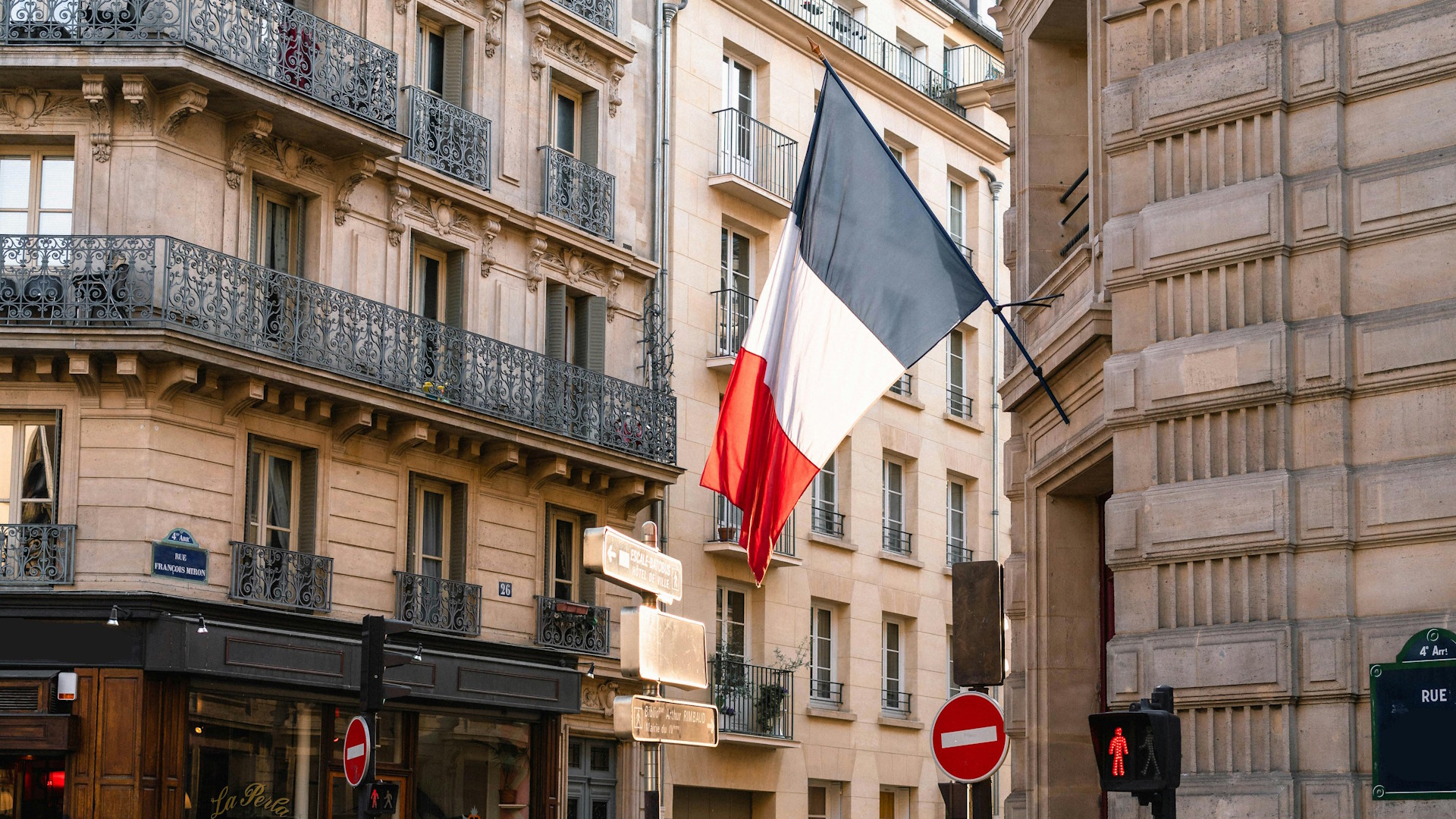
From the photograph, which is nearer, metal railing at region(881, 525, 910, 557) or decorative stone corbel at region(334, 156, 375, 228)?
decorative stone corbel at region(334, 156, 375, 228)

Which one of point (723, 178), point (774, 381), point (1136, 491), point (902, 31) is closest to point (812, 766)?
point (723, 178)

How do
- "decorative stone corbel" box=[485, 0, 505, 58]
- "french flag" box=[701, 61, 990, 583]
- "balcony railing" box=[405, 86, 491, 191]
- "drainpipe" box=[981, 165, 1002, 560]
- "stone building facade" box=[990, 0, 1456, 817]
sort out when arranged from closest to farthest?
"stone building facade" box=[990, 0, 1456, 817] < "french flag" box=[701, 61, 990, 583] < "balcony railing" box=[405, 86, 491, 191] < "decorative stone corbel" box=[485, 0, 505, 58] < "drainpipe" box=[981, 165, 1002, 560]

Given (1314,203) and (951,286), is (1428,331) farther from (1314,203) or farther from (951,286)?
(951,286)

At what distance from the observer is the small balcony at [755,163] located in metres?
34.0

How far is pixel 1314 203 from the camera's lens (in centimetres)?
1126

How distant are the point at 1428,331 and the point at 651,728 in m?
4.93

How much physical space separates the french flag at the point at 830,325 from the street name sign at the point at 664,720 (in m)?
2.07

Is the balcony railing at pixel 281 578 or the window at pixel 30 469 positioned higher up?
the window at pixel 30 469

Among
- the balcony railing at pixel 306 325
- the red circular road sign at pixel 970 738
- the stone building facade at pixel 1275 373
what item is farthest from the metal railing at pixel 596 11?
the red circular road sign at pixel 970 738

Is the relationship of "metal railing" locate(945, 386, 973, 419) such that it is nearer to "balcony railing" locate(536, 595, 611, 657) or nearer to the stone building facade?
"balcony railing" locate(536, 595, 611, 657)

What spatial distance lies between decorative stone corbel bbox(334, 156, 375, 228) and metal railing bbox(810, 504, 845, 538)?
12.1 m

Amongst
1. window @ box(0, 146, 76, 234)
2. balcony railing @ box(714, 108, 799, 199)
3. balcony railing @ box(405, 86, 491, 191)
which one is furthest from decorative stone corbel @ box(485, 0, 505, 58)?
window @ box(0, 146, 76, 234)

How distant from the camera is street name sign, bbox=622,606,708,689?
1096 cm

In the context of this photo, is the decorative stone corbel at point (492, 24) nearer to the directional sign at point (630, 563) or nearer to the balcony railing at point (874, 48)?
the balcony railing at point (874, 48)
